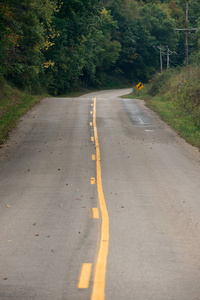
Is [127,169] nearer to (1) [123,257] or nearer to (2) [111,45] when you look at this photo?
(1) [123,257]

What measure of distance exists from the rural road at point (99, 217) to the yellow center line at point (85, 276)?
0.04 feet

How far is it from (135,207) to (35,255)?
3.67 metres

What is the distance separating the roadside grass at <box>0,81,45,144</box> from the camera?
22127 mm

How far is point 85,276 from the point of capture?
5.90 meters

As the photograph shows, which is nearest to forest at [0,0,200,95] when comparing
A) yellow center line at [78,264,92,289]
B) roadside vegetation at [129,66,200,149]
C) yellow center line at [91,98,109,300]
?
roadside vegetation at [129,66,200,149]

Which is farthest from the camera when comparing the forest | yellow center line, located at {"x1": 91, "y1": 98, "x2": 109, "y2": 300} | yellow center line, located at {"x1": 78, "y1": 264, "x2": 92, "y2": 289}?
the forest

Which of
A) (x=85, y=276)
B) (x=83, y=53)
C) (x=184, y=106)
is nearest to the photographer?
(x=85, y=276)

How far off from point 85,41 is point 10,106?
2282 centimetres

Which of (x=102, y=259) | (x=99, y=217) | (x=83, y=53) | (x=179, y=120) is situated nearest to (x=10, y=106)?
(x=179, y=120)

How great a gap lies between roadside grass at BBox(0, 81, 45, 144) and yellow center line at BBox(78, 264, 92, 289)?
13583mm

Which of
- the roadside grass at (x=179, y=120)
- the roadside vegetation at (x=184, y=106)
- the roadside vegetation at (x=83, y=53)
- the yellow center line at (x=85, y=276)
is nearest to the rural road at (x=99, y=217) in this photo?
the yellow center line at (x=85, y=276)

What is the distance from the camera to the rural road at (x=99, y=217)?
5.70 meters

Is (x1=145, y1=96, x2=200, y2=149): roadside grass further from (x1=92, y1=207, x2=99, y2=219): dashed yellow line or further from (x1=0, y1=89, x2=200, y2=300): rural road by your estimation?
(x1=92, y1=207, x2=99, y2=219): dashed yellow line

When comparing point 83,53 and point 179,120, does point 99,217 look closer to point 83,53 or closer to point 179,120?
point 179,120
